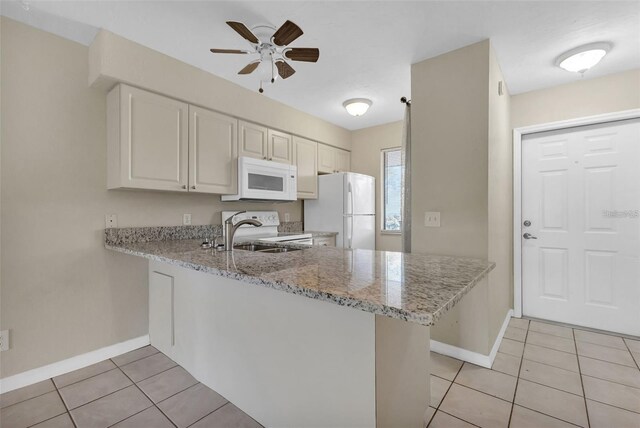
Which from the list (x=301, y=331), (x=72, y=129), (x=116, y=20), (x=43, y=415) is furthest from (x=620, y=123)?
(x=43, y=415)

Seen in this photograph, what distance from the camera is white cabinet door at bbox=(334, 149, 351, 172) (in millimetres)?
4203

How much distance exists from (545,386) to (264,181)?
2.72 meters

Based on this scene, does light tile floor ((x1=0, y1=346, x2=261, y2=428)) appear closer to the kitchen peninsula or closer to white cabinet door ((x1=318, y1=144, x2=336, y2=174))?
the kitchen peninsula

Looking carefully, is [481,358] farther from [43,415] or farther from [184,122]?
[184,122]

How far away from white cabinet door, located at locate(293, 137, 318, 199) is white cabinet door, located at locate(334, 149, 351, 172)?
1.56ft

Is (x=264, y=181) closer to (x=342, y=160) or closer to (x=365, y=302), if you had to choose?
(x=342, y=160)

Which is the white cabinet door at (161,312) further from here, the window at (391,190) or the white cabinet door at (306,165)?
the window at (391,190)

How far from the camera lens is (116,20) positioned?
192cm

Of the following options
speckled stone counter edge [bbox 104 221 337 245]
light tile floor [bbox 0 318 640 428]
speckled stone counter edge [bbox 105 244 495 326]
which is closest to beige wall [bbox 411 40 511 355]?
light tile floor [bbox 0 318 640 428]

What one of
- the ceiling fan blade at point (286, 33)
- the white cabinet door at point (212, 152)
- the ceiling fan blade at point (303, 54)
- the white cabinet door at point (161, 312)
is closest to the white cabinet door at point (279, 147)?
the white cabinet door at point (212, 152)

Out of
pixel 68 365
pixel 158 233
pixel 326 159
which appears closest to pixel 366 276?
pixel 158 233

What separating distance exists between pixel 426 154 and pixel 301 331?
182 centimetres

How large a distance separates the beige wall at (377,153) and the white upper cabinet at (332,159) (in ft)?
0.49

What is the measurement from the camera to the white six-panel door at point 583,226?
257 cm
